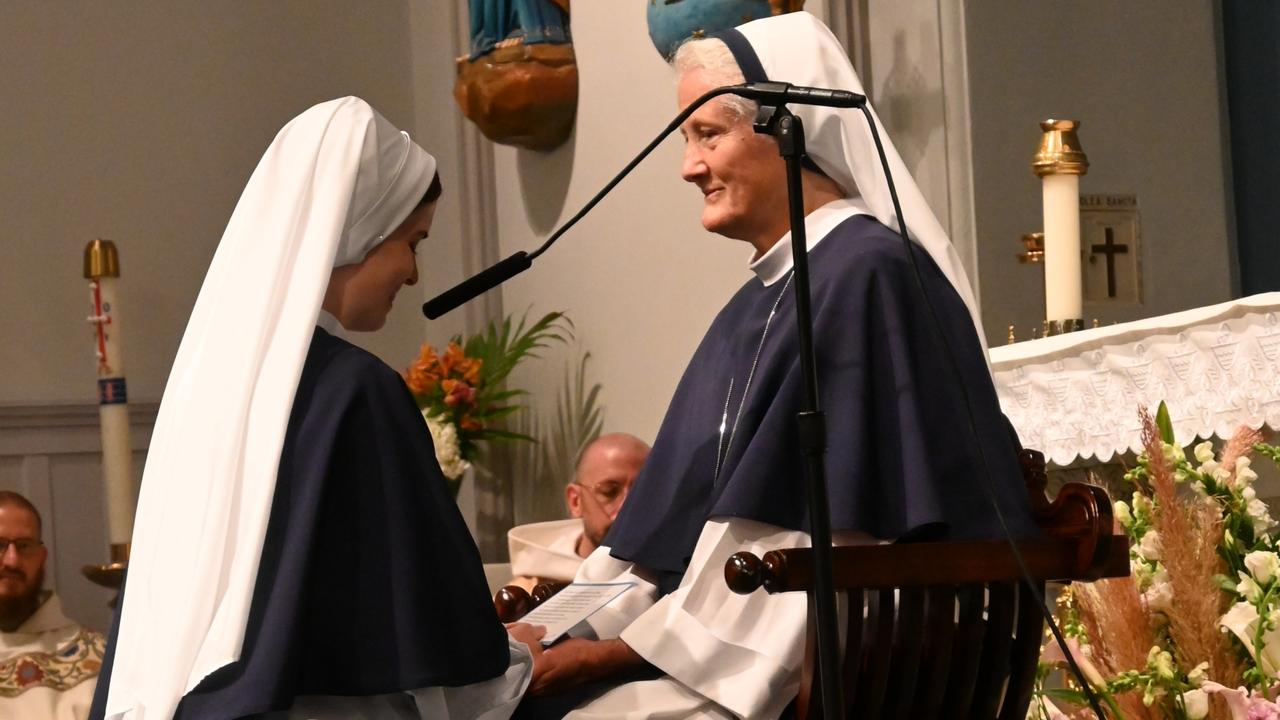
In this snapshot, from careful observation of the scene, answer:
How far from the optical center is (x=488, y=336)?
7.52 metres

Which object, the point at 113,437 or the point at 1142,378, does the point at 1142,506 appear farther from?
the point at 113,437

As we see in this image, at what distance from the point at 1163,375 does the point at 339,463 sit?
1.73 m

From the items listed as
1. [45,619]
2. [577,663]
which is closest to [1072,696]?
[577,663]

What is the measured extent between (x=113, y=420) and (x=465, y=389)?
1363 millimetres

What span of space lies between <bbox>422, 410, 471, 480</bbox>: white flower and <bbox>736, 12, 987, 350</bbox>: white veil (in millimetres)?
3730

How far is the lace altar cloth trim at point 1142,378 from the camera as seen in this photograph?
3.39m

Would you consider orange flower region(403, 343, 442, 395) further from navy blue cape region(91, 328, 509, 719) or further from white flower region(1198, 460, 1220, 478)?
white flower region(1198, 460, 1220, 478)

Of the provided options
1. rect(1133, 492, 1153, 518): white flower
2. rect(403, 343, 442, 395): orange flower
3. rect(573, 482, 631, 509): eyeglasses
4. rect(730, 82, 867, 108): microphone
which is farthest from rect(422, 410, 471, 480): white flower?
rect(730, 82, 867, 108): microphone

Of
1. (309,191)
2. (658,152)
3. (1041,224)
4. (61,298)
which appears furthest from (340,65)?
(309,191)

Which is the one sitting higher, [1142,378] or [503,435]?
[1142,378]

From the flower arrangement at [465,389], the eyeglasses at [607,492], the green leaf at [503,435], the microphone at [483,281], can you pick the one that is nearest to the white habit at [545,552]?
the eyeglasses at [607,492]

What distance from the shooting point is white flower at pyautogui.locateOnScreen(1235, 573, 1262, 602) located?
253 cm

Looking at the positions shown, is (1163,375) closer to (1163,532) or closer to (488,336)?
(1163,532)

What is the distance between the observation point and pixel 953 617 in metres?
2.72
